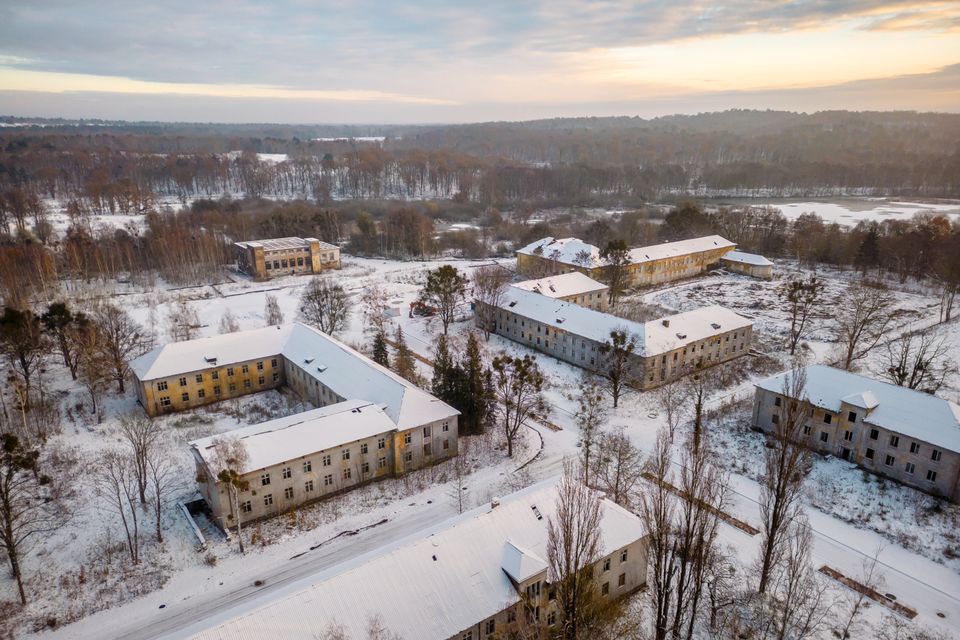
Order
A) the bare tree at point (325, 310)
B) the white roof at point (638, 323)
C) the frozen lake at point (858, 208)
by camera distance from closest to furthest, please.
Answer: the white roof at point (638, 323)
the bare tree at point (325, 310)
the frozen lake at point (858, 208)

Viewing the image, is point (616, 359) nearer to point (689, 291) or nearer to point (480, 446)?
point (480, 446)

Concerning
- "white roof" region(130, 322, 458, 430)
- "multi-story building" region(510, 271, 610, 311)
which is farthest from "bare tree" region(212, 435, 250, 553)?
"multi-story building" region(510, 271, 610, 311)

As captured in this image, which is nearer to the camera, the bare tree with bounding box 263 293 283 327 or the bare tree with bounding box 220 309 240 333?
the bare tree with bounding box 220 309 240 333

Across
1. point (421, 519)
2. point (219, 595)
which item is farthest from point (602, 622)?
point (219, 595)

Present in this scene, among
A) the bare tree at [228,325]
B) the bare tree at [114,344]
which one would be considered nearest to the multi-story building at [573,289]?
the bare tree at [228,325]

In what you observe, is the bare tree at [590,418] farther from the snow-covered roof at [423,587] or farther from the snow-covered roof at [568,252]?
the snow-covered roof at [568,252]

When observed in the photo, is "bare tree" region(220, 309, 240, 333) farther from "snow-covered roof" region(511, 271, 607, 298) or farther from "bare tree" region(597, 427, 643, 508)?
"bare tree" region(597, 427, 643, 508)
